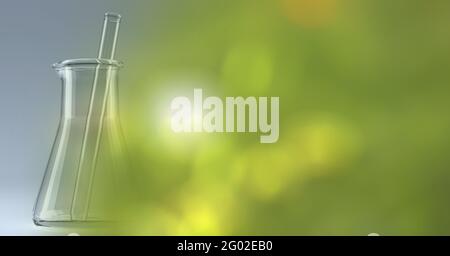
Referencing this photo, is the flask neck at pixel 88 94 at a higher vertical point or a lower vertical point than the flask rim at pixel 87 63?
lower

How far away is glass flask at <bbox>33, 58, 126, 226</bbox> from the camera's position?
165 cm

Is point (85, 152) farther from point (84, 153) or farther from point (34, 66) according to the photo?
point (34, 66)

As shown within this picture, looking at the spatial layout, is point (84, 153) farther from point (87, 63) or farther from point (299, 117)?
point (299, 117)

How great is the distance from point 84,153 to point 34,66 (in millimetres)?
196

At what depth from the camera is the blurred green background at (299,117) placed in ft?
5.51

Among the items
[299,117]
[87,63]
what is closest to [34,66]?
[87,63]

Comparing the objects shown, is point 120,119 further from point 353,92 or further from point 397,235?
point 397,235

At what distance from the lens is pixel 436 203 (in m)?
1.69

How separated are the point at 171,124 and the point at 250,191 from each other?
192 millimetres

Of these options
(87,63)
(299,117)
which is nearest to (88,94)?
(87,63)

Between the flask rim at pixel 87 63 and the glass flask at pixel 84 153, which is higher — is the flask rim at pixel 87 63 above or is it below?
above

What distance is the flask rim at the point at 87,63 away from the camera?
167 cm

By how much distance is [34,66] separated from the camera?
1.71 metres

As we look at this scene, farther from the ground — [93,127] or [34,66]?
[34,66]
